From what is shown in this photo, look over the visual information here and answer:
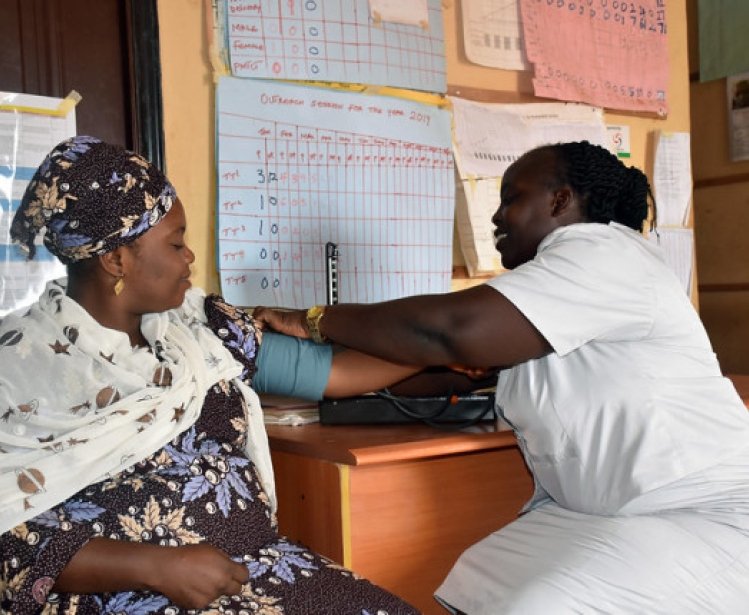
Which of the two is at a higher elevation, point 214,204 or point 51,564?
point 214,204

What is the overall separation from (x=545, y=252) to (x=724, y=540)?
62cm

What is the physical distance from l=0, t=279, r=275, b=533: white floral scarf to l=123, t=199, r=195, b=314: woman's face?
0.06m

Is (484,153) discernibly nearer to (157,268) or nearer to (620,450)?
(620,450)

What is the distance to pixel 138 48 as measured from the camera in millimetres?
2188

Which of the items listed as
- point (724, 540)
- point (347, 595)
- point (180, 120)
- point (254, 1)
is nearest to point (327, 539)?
point (347, 595)

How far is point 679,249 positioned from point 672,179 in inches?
10.2

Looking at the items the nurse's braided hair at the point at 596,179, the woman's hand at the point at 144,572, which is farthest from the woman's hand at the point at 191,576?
the nurse's braided hair at the point at 596,179

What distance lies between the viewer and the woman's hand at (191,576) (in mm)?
1334

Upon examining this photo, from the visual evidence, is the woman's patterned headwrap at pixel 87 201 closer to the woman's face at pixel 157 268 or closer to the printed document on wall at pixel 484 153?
the woman's face at pixel 157 268

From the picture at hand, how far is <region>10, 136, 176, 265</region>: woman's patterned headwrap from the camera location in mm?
1453

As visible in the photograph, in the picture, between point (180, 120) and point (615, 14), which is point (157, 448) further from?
point (615, 14)

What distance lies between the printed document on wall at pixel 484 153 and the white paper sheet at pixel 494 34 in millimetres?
140

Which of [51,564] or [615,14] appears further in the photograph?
[615,14]

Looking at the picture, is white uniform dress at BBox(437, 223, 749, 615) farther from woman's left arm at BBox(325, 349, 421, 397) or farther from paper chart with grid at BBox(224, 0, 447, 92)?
paper chart with grid at BBox(224, 0, 447, 92)
